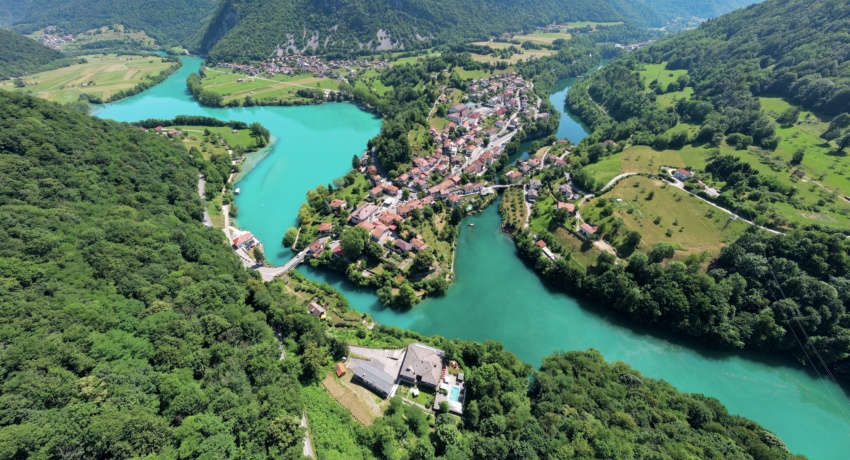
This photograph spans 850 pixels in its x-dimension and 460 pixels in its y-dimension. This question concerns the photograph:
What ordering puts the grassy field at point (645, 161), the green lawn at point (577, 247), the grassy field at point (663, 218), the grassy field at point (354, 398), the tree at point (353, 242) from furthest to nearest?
the grassy field at point (645, 161) < the grassy field at point (663, 218) < the green lawn at point (577, 247) < the tree at point (353, 242) < the grassy field at point (354, 398)

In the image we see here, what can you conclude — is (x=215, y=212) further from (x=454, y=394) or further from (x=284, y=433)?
(x=454, y=394)

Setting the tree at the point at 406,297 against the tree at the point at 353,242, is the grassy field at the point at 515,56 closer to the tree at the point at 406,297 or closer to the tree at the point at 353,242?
the tree at the point at 353,242

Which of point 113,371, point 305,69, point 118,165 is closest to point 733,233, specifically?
point 113,371

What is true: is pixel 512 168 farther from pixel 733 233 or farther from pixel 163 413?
pixel 163 413

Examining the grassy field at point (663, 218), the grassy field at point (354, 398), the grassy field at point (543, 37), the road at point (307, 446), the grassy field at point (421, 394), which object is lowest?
the road at point (307, 446)

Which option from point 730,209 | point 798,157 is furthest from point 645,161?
point 798,157

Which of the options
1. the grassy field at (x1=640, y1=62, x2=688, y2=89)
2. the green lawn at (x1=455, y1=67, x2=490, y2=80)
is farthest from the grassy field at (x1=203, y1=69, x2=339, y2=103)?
the grassy field at (x1=640, y1=62, x2=688, y2=89)

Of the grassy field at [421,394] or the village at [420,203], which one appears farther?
the village at [420,203]

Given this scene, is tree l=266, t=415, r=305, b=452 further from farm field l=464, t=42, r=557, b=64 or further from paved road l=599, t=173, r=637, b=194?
farm field l=464, t=42, r=557, b=64

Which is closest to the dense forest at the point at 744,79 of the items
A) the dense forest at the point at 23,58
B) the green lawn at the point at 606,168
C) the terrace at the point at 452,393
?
the green lawn at the point at 606,168
